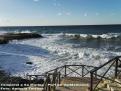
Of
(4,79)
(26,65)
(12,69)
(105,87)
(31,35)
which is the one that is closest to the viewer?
(105,87)

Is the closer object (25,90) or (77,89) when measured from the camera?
(77,89)

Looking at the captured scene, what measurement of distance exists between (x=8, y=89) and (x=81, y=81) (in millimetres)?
3789

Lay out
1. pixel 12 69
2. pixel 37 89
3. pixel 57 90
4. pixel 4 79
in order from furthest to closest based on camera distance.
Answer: pixel 12 69
pixel 4 79
pixel 37 89
pixel 57 90

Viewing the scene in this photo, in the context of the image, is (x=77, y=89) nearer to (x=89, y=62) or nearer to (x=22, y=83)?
(x=22, y=83)

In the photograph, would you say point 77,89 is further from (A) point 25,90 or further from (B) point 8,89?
(B) point 8,89

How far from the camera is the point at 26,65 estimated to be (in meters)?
25.4

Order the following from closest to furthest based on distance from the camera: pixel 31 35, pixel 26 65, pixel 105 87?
pixel 105 87 → pixel 26 65 → pixel 31 35

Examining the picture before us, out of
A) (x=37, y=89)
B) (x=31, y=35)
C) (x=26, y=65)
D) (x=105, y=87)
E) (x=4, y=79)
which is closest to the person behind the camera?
(x=105, y=87)

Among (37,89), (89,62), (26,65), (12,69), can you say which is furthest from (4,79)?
(89,62)

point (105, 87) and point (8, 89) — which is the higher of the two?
point (105, 87)

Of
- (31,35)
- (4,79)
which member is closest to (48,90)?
(4,79)

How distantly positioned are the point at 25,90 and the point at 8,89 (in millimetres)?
978

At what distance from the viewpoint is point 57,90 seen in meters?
10.7

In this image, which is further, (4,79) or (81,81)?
(4,79)
